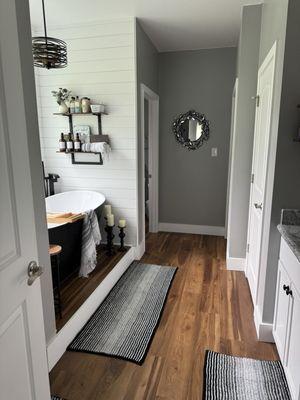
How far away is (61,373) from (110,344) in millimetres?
378

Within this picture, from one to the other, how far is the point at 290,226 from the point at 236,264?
1.56m

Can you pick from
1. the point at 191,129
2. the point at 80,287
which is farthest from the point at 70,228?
the point at 191,129

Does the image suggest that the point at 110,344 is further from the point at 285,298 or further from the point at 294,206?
the point at 294,206

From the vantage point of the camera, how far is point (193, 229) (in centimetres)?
453

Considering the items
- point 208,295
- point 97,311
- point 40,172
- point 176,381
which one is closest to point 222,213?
point 208,295

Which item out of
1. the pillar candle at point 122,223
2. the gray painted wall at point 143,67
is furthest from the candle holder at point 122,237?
the gray painted wall at point 143,67

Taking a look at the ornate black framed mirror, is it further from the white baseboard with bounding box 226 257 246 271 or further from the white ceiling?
the white baseboard with bounding box 226 257 246 271

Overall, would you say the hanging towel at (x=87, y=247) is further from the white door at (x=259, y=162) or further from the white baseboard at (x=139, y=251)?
the white door at (x=259, y=162)

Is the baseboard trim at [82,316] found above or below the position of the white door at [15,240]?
below

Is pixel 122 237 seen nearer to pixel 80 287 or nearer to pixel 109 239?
pixel 109 239

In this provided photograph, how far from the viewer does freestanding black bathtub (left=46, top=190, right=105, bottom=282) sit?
8.20 feet

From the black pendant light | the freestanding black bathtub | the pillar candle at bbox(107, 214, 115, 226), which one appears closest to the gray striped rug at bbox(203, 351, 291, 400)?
the freestanding black bathtub

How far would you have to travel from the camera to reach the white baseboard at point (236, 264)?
323cm

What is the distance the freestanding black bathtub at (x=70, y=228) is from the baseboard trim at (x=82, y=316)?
1.25ft
